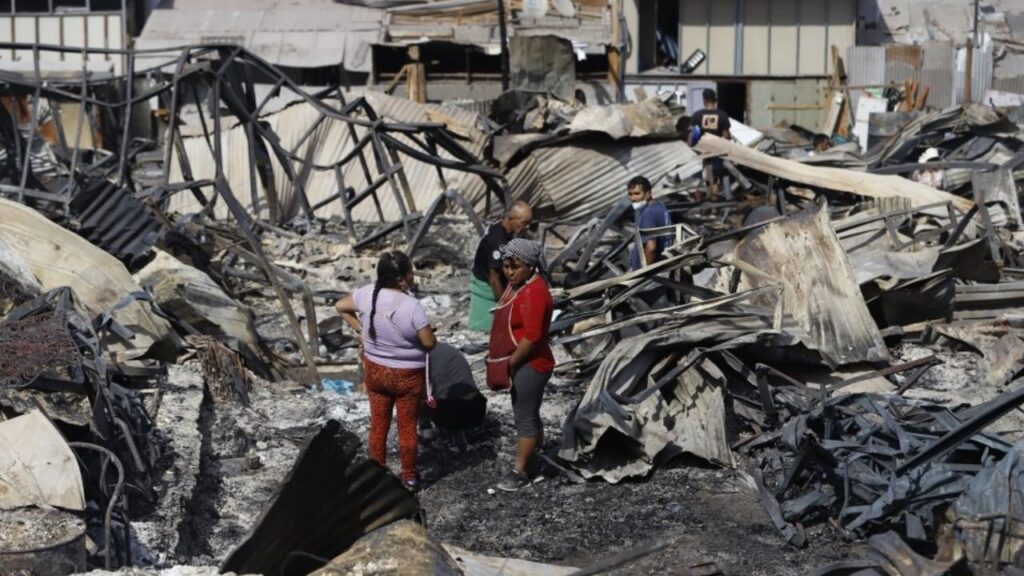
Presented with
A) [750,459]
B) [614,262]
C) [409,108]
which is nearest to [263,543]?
[750,459]

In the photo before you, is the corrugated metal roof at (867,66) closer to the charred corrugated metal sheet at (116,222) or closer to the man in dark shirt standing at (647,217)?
the man in dark shirt standing at (647,217)

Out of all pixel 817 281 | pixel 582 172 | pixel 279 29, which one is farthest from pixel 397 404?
pixel 279 29

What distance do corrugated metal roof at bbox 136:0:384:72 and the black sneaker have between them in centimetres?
2172

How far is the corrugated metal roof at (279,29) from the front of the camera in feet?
93.0

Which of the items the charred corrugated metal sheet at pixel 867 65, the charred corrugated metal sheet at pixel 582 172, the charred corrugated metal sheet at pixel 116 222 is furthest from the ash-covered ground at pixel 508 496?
the charred corrugated metal sheet at pixel 867 65

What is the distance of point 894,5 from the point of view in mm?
30578

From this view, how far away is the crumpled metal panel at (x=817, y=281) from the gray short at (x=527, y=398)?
2.30 meters

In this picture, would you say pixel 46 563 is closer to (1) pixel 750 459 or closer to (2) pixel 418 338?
(2) pixel 418 338

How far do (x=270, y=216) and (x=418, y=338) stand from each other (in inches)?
356

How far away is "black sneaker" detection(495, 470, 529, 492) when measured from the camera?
688cm

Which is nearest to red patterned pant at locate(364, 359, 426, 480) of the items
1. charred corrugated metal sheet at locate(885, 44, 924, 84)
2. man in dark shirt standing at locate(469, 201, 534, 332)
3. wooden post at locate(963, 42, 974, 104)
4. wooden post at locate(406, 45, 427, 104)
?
man in dark shirt standing at locate(469, 201, 534, 332)

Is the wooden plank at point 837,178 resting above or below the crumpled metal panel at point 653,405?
above

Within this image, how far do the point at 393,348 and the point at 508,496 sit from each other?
1011 millimetres

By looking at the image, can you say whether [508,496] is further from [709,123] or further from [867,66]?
[867,66]
